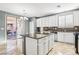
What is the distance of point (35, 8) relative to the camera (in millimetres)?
1528

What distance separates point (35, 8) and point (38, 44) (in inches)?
25.1

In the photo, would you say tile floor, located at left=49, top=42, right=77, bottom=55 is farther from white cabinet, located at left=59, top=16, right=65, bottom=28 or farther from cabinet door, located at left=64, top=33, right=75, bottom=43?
white cabinet, located at left=59, top=16, right=65, bottom=28

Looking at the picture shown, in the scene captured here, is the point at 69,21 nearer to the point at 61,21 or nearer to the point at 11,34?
the point at 61,21

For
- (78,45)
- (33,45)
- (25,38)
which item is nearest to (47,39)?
(33,45)

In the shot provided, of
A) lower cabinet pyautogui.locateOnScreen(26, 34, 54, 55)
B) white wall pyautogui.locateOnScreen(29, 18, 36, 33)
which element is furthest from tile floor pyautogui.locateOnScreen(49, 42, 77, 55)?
white wall pyautogui.locateOnScreen(29, 18, 36, 33)

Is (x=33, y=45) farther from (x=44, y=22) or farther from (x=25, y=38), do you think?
(x=44, y=22)

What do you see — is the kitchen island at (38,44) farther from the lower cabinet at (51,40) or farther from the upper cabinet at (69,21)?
the upper cabinet at (69,21)

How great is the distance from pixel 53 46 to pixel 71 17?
1.95ft

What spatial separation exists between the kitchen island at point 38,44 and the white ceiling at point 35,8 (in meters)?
0.42

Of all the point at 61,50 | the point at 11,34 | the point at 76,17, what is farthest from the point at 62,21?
the point at 11,34

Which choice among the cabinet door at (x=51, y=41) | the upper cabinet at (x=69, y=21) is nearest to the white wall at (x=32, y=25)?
the cabinet door at (x=51, y=41)

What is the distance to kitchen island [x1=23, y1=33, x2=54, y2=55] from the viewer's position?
1.56 meters

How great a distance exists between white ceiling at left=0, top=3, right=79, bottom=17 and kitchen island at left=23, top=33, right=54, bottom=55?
1.37 feet
